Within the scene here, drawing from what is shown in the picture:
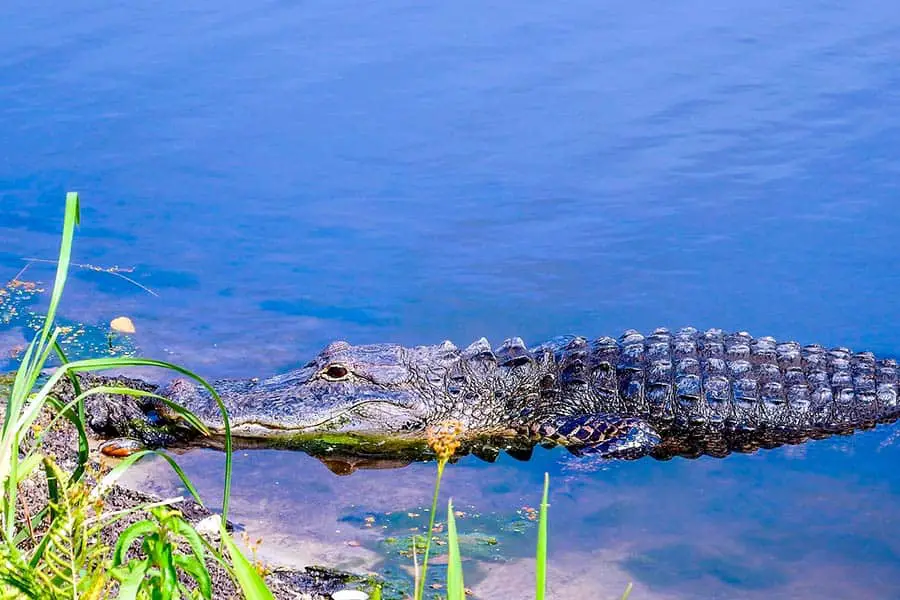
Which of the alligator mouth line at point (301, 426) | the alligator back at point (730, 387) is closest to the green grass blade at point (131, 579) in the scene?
the alligator mouth line at point (301, 426)

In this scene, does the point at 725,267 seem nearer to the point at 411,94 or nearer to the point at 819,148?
the point at 819,148

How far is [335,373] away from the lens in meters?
7.27

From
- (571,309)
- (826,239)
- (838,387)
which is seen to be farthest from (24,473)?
(826,239)

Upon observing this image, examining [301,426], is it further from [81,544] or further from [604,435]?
[81,544]

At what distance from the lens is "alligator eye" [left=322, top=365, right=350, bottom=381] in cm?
725

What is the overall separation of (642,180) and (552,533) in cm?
565

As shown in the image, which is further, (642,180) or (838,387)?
(642,180)

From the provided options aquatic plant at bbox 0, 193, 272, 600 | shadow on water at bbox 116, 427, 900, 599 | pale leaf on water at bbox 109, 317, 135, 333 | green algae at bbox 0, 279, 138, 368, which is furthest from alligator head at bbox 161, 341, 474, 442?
aquatic plant at bbox 0, 193, 272, 600

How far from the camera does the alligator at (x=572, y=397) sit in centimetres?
705

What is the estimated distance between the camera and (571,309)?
8.83 m

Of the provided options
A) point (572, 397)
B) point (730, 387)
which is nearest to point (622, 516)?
point (572, 397)

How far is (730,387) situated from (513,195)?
3.93 meters

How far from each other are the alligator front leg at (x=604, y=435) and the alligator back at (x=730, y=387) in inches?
6.4

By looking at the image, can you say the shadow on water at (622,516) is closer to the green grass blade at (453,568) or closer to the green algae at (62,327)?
the green algae at (62,327)
